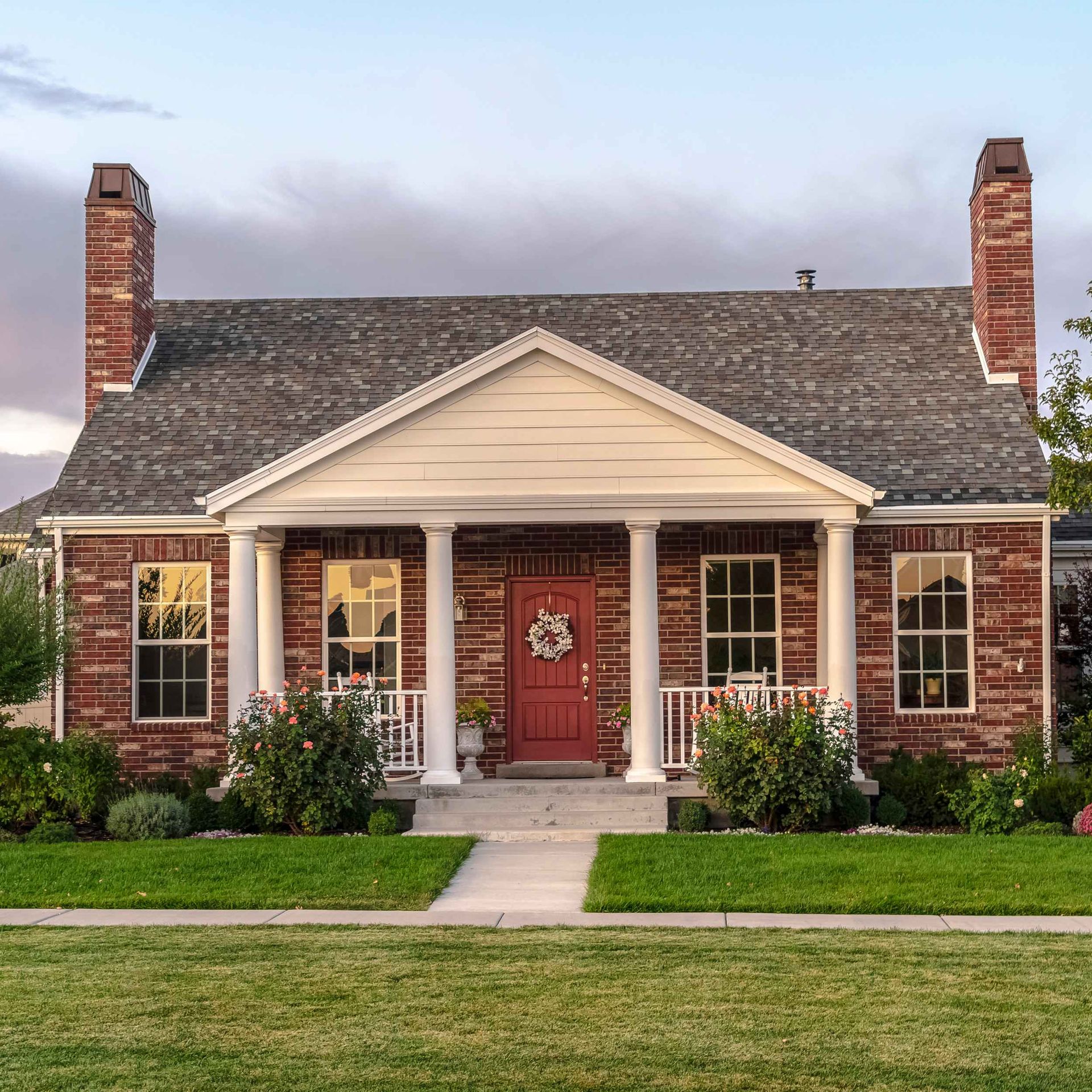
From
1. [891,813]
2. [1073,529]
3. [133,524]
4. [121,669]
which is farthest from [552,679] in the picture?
[1073,529]

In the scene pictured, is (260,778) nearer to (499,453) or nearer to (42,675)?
(42,675)

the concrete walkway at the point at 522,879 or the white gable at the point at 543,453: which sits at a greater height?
the white gable at the point at 543,453

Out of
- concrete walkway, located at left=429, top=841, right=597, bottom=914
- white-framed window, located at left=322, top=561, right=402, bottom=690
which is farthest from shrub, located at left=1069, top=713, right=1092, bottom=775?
white-framed window, located at left=322, top=561, right=402, bottom=690

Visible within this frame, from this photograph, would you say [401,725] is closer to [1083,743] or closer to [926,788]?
[926,788]

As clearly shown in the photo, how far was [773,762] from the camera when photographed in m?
13.4

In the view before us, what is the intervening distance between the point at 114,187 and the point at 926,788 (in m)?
13.0

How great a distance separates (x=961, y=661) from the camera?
1595 centimetres

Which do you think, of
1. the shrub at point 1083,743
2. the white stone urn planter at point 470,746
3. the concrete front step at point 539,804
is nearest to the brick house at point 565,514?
the concrete front step at point 539,804

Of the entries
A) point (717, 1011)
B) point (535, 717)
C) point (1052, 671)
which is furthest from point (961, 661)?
point (717, 1011)

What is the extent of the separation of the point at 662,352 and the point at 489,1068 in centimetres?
1338

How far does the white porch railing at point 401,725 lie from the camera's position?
47.5ft

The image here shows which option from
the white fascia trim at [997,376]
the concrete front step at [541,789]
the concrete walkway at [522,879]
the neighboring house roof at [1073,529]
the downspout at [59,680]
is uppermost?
the white fascia trim at [997,376]

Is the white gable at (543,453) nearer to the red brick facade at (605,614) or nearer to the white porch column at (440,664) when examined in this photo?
the white porch column at (440,664)

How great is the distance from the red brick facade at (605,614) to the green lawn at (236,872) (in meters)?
3.48
